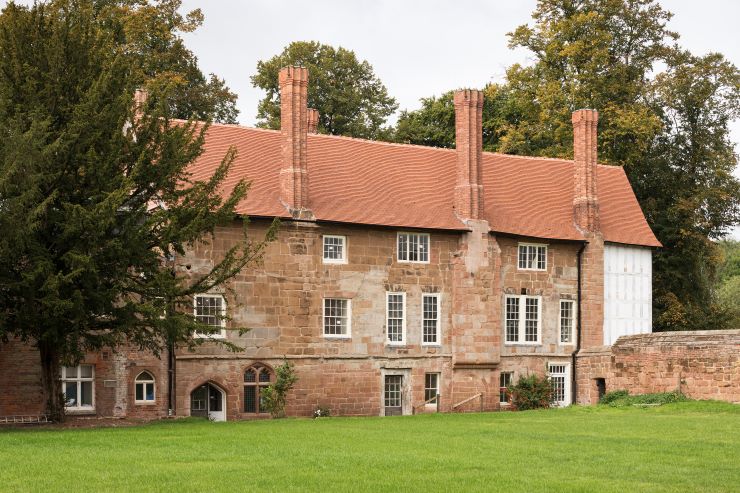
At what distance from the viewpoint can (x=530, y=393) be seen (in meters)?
43.3

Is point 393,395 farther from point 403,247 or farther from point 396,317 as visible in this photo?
point 403,247

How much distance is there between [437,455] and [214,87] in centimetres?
3470

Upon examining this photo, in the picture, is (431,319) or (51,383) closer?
(51,383)

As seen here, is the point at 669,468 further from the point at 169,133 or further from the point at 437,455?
the point at 169,133

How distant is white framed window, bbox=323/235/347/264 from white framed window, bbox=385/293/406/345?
2.22m

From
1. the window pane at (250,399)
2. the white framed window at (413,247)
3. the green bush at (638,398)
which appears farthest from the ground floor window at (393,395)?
the green bush at (638,398)

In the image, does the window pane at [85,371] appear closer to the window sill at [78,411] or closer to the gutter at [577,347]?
the window sill at [78,411]

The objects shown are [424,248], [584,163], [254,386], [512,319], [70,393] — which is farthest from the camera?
[584,163]

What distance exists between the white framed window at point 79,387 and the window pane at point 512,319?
15.5 meters

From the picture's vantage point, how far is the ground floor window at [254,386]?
38344 mm

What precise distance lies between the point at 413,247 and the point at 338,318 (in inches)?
156

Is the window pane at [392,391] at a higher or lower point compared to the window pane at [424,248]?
lower

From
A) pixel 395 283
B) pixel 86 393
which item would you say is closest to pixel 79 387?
pixel 86 393

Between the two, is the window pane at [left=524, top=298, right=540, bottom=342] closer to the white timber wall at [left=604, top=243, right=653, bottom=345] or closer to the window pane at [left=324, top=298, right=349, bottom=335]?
the white timber wall at [left=604, top=243, right=653, bottom=345]
